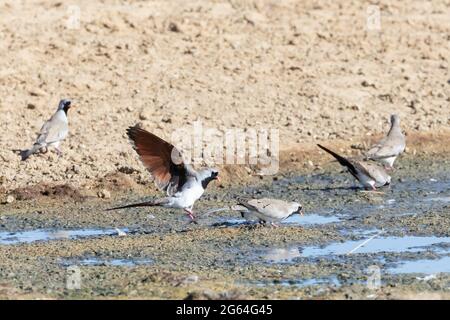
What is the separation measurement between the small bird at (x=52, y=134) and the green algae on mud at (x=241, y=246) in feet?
3.32

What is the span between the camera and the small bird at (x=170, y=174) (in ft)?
40.8

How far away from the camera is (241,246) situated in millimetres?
12062

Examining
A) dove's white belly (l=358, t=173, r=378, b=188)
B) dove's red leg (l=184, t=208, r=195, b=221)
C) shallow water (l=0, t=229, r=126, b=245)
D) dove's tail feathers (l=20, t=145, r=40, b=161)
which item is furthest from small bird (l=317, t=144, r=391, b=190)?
dove's tail feathers (l=20, t=145, r=40, b=161)

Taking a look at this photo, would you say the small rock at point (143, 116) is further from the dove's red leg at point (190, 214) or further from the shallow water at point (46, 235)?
the shallow water at point (46, 235)

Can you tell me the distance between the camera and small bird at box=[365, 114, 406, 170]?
1502cm

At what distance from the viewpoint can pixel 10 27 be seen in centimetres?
1755

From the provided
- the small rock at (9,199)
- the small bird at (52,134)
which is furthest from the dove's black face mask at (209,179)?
the small bird at (52,134)

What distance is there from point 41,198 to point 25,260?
2.60 metres

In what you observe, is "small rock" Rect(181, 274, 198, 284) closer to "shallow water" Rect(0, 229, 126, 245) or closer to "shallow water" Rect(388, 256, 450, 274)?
"shallow water" Rect(388, 256, 450, 274)

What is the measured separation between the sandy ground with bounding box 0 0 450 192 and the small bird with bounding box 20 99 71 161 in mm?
157

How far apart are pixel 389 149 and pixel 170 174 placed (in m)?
3.23

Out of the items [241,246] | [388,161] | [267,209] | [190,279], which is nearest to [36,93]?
[388,161]
